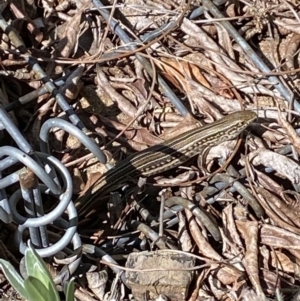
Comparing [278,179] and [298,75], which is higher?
[298,75]

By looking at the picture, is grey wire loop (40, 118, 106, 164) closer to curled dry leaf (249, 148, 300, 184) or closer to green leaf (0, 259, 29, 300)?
green leaf (0, 259, 29, 300)

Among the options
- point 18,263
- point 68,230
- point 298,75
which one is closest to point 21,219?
point 68,230

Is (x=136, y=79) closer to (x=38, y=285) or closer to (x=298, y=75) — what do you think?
(x=298, y=75)

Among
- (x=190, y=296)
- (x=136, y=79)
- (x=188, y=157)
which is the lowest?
(x=190, y=296)

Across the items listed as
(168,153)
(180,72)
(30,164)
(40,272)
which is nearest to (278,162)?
(168,153)

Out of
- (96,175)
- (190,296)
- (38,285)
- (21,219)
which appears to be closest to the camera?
(38,285)

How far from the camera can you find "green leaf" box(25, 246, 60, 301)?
178 centimetres

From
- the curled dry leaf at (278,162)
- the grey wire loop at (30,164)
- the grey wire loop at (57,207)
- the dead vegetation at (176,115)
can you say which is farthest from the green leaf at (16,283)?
the curled dry leaf at (278,162)

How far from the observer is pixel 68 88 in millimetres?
3484

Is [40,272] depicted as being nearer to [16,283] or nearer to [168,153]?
[16,283]

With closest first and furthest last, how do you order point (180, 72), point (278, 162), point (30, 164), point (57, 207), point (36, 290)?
point (36, 290), point (30, 164), point (57, 207), point (278, 162), point (180, 72)

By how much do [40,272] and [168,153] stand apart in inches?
62.3

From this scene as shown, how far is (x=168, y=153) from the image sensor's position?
330 cm

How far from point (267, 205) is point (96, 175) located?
82cm
